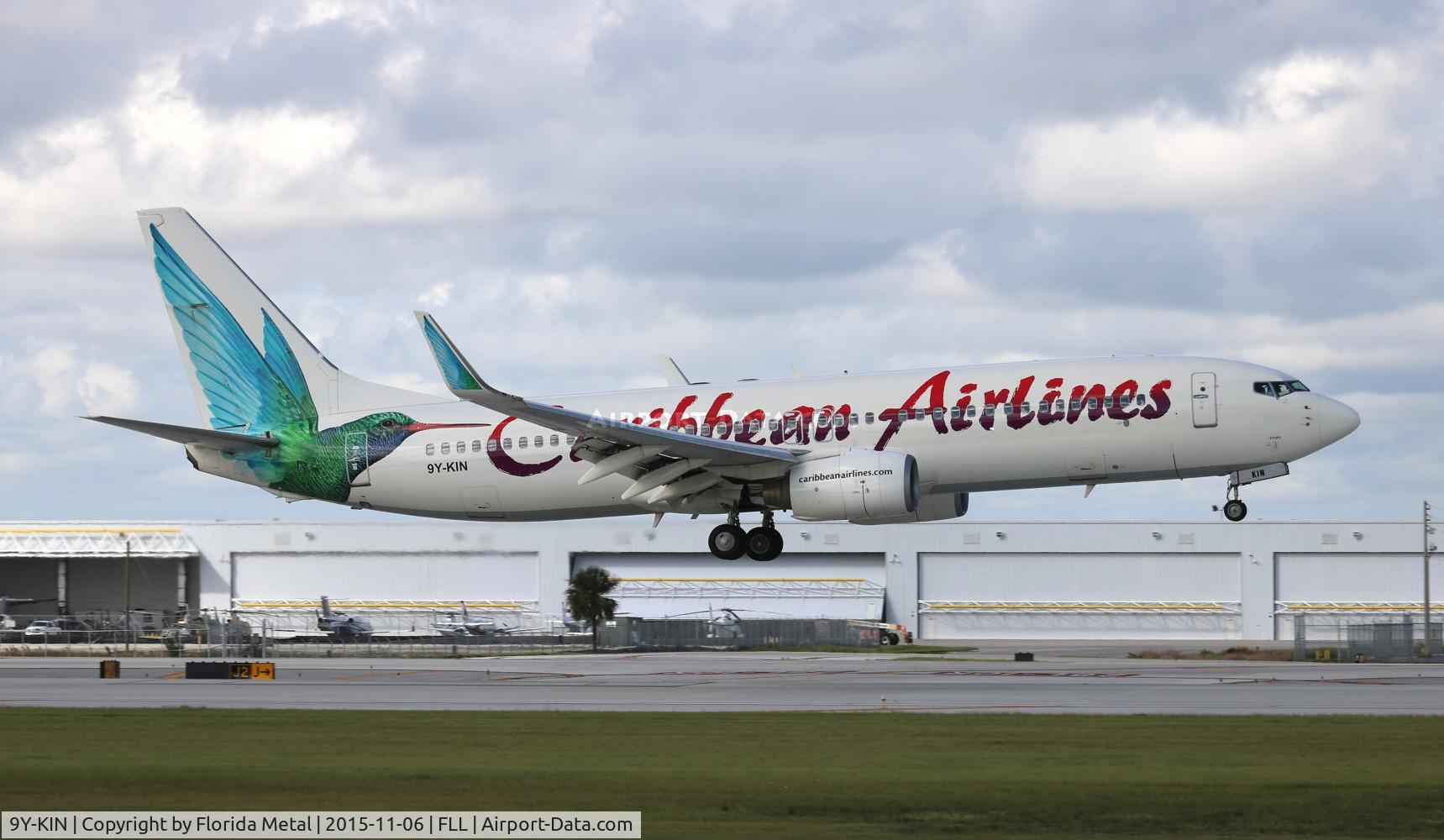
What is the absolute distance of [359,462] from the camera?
50.1m

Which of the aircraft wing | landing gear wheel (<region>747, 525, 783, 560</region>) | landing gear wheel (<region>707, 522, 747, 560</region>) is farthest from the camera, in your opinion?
landing gear wheel (<region>747, 525, 783, 560</region>)

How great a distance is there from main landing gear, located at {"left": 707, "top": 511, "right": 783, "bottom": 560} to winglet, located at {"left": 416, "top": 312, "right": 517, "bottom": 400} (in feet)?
30.6

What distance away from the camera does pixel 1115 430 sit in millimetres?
42750

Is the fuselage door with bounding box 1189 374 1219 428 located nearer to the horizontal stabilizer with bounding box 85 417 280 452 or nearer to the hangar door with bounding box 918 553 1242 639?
the horizontal stabilizer with bounding box 85 417 280 452

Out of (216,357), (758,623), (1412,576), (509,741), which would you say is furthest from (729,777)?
(1412,576)

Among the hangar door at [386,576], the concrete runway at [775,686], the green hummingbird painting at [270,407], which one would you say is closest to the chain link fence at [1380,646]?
the concrete runway at [775,686]

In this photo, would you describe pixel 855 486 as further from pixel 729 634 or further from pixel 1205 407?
pixel 729 634

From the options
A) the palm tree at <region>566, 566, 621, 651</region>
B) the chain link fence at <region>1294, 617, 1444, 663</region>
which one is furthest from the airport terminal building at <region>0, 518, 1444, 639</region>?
the chain link fence at <region>1294, 617, 1444, 663</region>

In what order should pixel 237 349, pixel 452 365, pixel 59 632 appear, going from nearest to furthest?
pixel 452 365, pixel 237 349, pixel 59 632

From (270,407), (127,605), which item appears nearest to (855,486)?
(270,407)

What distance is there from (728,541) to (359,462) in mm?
11097

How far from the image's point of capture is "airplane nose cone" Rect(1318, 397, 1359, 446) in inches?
1678

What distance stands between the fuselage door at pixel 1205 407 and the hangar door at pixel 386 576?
64199 millimetres

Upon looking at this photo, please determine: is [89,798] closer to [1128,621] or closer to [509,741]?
[509,741]
